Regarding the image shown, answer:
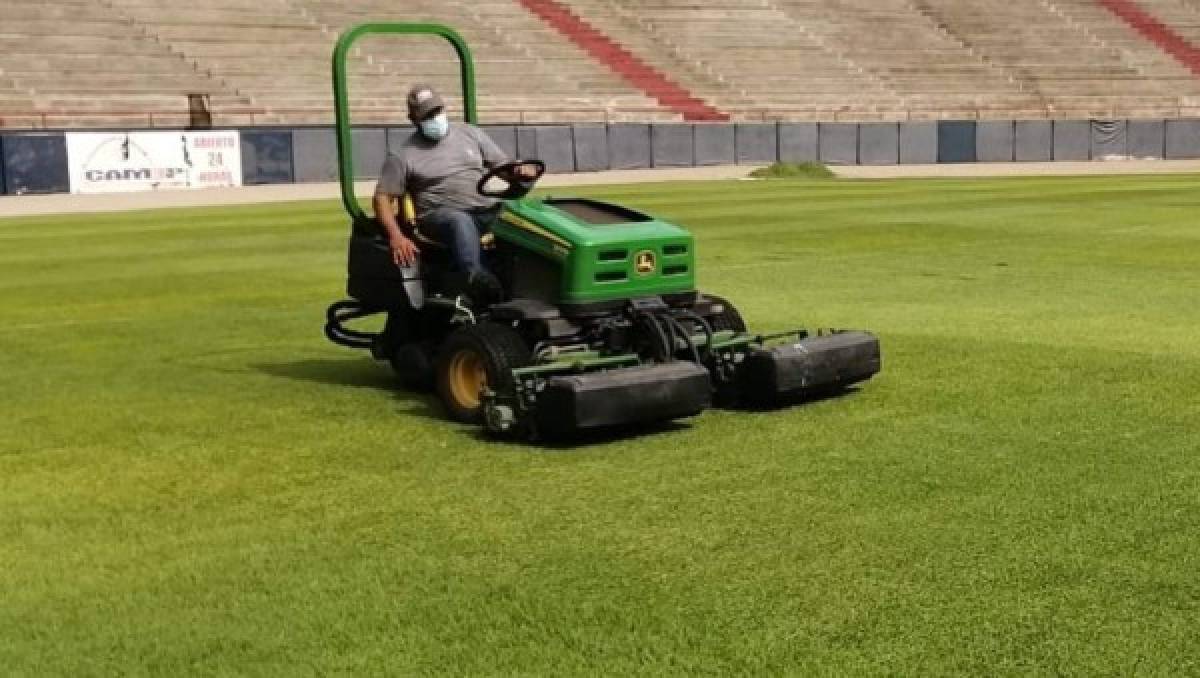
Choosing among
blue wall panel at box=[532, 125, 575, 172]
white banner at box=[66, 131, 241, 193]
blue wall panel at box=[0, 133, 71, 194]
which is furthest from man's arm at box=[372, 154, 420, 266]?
blue wall panel at box=[532, 125, 575, 172]

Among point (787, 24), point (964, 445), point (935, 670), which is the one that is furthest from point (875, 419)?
point (787, 24)

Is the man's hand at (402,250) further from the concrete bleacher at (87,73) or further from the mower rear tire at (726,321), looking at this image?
the concrete bleacher at (87,73)

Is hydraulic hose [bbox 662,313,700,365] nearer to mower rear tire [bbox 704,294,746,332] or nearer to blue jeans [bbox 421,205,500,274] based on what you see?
mower rear tire [bbox 704,294,746,332]

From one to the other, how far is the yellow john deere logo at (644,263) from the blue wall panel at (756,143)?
3378 centimetres

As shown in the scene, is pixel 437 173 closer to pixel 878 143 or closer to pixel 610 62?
→ pixel 878 143

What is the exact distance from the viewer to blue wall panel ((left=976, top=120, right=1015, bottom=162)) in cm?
4288

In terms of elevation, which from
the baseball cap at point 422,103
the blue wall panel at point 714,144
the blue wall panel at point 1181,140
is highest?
the baseball cap at point 422,103

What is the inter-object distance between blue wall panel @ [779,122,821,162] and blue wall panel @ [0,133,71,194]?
62.0 ft

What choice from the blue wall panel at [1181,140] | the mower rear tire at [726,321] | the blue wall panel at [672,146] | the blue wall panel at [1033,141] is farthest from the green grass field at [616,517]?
the blue wall panel at [1181,140]

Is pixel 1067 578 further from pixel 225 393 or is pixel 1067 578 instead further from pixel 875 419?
pixel 225 393

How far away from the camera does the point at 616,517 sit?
17.2 feet

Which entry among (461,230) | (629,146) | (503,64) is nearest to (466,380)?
(461,230)

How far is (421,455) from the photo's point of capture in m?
6.34

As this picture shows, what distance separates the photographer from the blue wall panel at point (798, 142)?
134 feet
